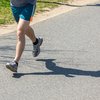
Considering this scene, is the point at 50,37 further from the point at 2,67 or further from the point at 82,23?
the point at 2,67

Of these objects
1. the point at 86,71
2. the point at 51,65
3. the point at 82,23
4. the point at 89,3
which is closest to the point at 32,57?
the point at 51,65

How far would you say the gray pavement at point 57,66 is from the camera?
18.9ft

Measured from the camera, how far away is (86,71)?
6.60 m

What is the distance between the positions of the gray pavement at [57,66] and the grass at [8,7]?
77 cm

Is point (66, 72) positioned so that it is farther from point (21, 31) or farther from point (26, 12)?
point (26, 12)

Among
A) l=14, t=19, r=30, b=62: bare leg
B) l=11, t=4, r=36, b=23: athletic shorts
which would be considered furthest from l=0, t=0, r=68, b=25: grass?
l=14, t=19, r=30, b=62: bare leg

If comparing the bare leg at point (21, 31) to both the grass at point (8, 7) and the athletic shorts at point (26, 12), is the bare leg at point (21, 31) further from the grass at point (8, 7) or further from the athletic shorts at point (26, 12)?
the grass at point (8, 7)

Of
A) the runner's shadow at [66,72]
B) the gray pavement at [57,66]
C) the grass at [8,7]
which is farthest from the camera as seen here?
the grass at [8,7]

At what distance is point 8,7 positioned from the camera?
1141cm

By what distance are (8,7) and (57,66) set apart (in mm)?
4888

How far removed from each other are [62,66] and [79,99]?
1.40m

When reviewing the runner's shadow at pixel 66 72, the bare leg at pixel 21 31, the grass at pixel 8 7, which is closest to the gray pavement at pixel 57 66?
the runner's shadow at pixel 66 72

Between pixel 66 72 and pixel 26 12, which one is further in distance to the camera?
pixel 66 72

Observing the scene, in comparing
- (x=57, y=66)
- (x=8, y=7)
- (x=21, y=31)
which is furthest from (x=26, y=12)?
(x=8, y=7)
